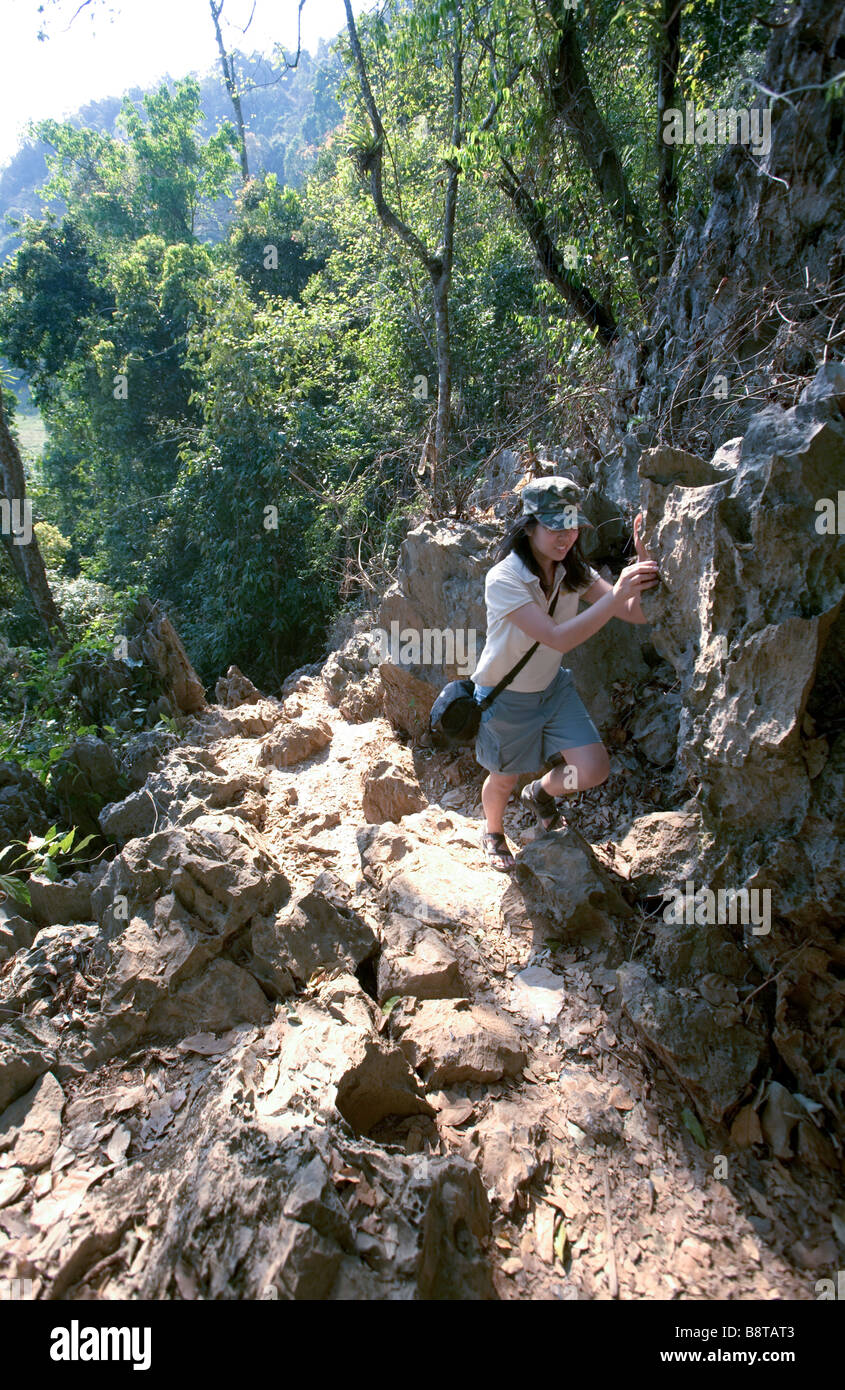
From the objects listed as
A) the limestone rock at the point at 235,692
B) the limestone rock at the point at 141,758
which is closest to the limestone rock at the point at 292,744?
the limestone rock at the point at 141,758

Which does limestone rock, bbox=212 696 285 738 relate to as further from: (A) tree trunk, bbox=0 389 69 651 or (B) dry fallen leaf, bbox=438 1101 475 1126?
(B) dry fallen leaf, bbox=438 1101 475 1126

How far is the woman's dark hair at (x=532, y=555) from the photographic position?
286 centimetres

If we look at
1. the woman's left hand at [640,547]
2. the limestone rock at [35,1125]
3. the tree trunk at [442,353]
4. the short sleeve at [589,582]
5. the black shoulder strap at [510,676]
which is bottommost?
the limestone rock at [35,1125]

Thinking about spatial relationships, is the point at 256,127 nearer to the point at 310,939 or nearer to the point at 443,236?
the point at 443,236

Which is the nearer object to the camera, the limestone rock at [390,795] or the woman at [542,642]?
the woman at [542,642]

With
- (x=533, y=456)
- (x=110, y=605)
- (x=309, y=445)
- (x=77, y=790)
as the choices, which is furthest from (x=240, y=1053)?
(x=309, y=445)

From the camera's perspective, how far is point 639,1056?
7.88ft

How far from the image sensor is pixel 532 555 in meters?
2.88

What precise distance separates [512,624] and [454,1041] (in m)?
1.55

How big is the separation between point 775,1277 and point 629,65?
26.8 feet

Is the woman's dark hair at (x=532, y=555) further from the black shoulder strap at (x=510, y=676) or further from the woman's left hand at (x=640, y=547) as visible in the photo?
the woman's left hand at (x=640, y=547)

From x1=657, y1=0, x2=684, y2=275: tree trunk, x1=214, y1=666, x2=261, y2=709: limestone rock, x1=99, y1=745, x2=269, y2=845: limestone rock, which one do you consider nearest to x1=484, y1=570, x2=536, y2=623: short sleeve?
x1=99, y1=745, x2=269, y2=845: limestone rock

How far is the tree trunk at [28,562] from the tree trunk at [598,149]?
6235mm

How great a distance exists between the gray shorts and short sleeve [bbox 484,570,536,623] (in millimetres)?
442
